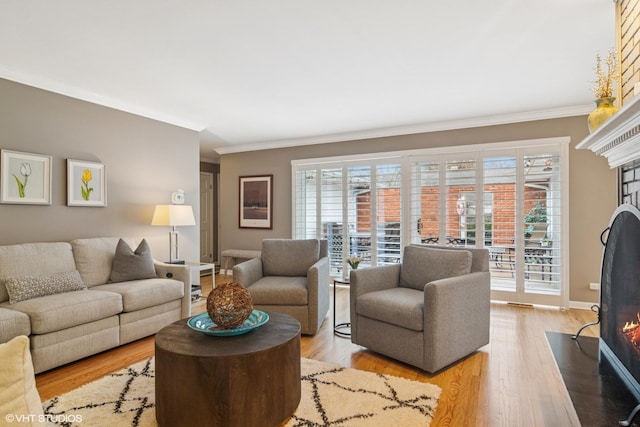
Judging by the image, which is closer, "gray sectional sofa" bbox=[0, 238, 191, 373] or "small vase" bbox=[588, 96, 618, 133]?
"small vase" bbox=[588, 96, 618, 133]

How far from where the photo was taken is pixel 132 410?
2.08m

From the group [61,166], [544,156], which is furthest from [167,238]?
[544,156]

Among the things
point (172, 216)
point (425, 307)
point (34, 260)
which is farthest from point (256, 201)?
point (425, 307)

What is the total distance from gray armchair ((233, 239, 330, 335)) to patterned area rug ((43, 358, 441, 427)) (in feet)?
2.69

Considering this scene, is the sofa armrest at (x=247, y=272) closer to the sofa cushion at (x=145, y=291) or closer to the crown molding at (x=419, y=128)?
the sofa cushion at (x=145, y=291)

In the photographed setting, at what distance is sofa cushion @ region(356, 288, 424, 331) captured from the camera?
2.60 metres

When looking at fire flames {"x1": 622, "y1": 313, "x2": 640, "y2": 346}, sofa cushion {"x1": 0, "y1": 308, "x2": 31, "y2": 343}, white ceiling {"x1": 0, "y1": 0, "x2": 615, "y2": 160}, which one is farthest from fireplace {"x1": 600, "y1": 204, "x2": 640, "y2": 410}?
sofa cushion {"x1": 0, "y1": 308, "x2": 31, "y2": 343}

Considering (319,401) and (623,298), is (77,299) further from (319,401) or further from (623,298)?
(623,298)

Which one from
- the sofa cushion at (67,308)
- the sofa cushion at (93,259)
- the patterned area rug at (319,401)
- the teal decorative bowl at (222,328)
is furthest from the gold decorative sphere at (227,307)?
the sofa cushion at (93,259)

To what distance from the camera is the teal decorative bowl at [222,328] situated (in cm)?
199

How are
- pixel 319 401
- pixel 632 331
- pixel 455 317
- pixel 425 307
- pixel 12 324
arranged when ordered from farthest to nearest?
1. pixel 455 317
2. pixel 425 307
3. pixel 12 324
4. pixel 319 401
5. pixel 632 331

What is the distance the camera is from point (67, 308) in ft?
8.80

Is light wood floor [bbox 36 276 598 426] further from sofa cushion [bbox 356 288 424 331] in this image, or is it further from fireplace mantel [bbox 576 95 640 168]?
fireplace mantel [bbox 576 95 640 168]

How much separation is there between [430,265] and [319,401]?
4.93 feet
